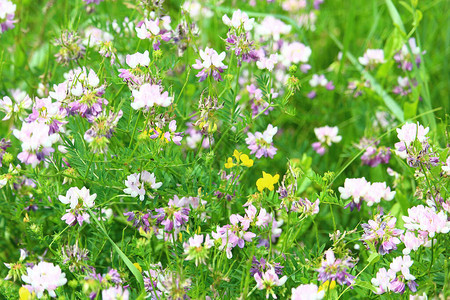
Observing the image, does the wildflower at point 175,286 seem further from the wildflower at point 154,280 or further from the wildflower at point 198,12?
the wildflower at point 198,12

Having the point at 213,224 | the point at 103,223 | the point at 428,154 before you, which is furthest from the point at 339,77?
the point at 103,223

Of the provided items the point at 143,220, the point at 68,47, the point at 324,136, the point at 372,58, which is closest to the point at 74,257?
the point at 143,220

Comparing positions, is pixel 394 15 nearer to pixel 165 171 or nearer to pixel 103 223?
pixel 165 171

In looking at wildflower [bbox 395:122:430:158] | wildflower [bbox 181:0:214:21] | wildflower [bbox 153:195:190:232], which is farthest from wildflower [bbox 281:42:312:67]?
wildflower [bbox 153:195:190:232]

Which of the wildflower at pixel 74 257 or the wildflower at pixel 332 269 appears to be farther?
the wildflower at pixel 74 257

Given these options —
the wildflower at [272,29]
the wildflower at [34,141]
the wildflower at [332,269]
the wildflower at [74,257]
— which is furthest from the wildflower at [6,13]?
the wildflower at [332,269]
